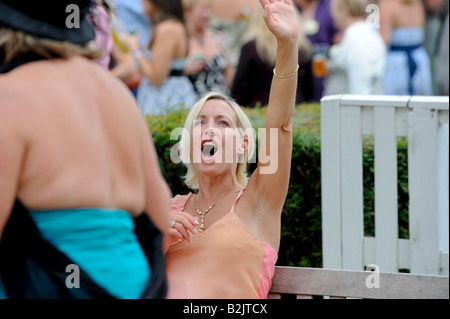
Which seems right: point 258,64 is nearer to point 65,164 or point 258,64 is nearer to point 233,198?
point 233,198

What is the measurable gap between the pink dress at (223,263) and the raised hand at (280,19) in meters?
0.62

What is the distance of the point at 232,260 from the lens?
2670mm

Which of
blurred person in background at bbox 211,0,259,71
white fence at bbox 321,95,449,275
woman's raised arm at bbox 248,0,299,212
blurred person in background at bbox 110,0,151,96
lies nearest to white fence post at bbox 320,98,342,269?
white fence at bbox 321,95,449,275

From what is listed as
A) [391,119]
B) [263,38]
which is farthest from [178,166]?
[263,38]

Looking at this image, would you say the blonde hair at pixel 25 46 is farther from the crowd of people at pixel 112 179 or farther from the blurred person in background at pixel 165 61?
the blurred person in background at pixel 165 61

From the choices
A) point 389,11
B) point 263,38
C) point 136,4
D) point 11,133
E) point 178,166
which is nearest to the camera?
point 11,133

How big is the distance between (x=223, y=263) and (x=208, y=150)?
22.2 inches

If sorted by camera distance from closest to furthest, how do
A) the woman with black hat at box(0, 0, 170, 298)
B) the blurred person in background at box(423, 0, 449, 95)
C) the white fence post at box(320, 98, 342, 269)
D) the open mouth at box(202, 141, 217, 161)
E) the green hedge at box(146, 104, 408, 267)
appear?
the woman with black hat at box(0, 0, 170, 298), the open mouth at box(202, 141, 217, 161), the white fence post at box(320, 98, 342, 269), the green hedge at box(146, 104, 408, 267), the blurred person in background at box(423, 0, 449, 95)

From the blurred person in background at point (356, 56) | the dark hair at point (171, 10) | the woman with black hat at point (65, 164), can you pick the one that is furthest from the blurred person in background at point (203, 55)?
the woman with black hat at point (65, 164)

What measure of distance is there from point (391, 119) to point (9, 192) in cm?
249

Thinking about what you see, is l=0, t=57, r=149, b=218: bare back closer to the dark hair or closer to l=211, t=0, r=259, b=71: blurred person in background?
the dark hair

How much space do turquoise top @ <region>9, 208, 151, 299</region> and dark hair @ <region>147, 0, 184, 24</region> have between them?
15.7 feet

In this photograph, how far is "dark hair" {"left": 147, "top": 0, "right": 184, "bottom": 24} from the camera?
21.9 feet

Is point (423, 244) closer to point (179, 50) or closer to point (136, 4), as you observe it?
point (179, 50)
